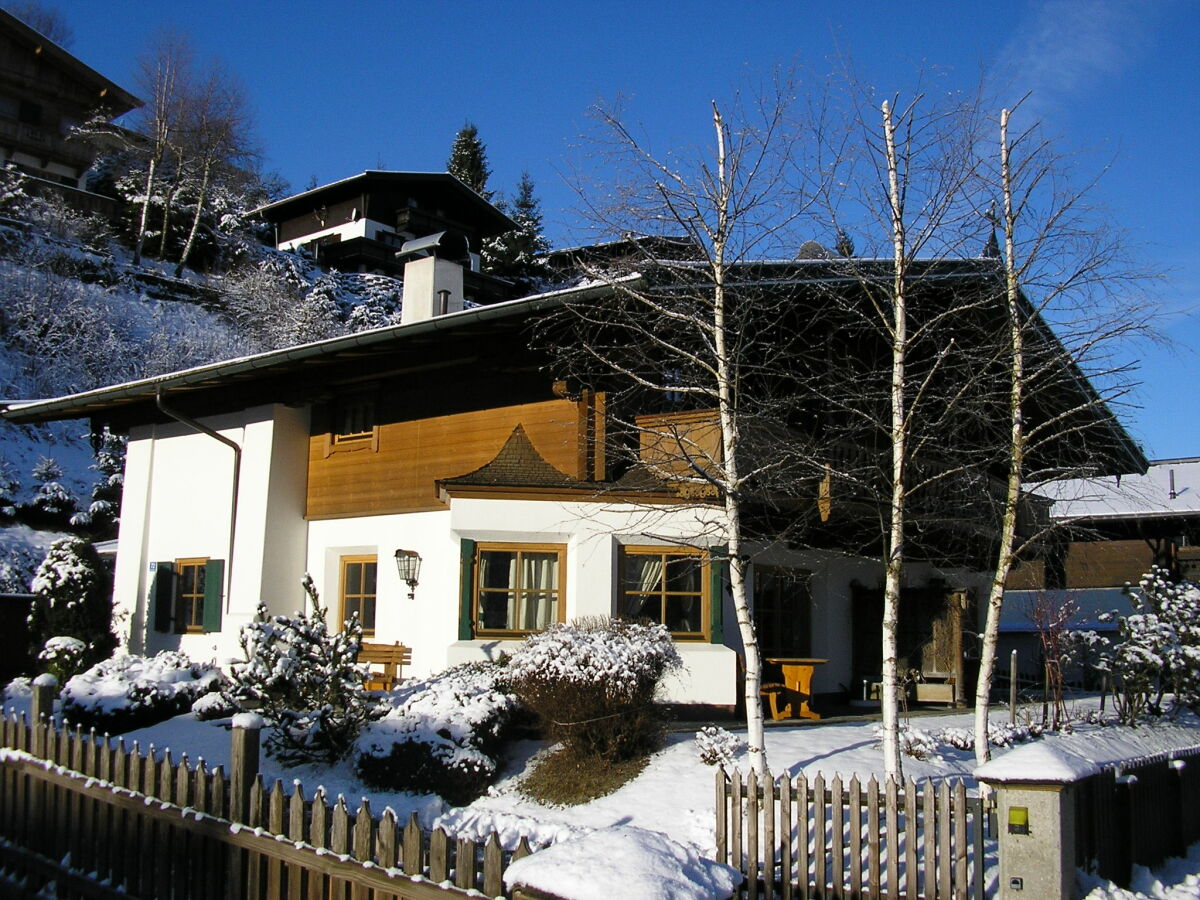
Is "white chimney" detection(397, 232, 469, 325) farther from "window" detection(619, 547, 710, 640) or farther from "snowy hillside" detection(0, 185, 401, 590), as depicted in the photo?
"snowy hillside" detection(0, 185, 401, 590)

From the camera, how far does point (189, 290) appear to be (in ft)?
134

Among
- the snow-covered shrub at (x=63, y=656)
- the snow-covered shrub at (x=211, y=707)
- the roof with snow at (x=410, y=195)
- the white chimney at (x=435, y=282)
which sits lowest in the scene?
the snow-covered shrub at (x=211, y=707)

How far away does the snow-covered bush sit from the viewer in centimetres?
1489

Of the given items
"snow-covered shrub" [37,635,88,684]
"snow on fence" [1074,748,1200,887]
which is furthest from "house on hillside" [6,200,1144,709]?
"snow on fence" [1074,748,1200,887]

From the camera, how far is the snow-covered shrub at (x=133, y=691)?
44.4ft

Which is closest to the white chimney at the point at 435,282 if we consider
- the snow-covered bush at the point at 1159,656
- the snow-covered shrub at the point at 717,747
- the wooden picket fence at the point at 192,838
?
the snow-covered shrub at the point at 717,747

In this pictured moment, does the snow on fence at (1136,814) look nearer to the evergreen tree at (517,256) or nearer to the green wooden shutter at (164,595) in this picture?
the green wooden shutter at (164,595)

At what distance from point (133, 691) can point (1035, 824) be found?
11.1 meters

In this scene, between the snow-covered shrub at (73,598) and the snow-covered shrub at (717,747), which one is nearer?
the snow-covered shrub at (717,747)

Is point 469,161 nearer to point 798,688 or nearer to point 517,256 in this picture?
point 517,256

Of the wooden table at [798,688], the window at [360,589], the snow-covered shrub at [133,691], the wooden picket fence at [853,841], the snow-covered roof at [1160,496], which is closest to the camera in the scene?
the wooden picket fence at [853,841]

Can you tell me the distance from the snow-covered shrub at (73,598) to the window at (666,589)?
9.31 meters

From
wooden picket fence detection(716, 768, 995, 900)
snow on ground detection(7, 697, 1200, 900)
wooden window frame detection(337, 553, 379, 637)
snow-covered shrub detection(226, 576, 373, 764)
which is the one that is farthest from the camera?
wooden window frame detection(337, 553, 379, 637)

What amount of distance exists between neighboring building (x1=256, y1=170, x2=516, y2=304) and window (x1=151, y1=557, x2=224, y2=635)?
3181 centimetres
